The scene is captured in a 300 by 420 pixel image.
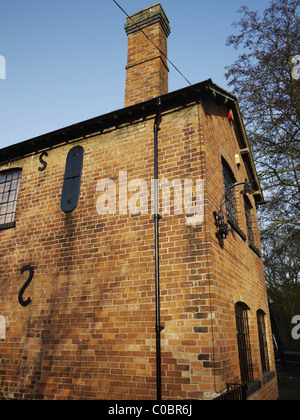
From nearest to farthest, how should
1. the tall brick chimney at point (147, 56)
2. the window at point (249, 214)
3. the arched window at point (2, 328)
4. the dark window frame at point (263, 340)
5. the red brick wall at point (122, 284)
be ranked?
the red brick wall at point (122, 284) → the arched window at point (2, 328) → the tall brick chimney at point (147, 56) → the dark window frame at point (263, 340) → the window at point (249, 214)

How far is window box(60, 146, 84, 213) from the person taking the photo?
5.82 metres

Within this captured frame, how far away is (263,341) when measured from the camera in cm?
791

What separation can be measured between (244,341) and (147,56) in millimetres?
7290

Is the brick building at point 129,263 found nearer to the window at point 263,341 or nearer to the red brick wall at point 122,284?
the red brick wall at point 122,284

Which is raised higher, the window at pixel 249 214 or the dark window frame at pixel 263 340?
the window at pixel 249 214

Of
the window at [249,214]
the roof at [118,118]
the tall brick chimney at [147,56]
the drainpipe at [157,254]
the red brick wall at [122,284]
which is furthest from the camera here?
the window at [249,214]

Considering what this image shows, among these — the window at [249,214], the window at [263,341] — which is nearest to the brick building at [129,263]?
the window at [263,341]

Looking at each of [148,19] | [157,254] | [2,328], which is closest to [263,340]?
[157,254]

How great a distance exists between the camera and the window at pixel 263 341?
7.55 metres

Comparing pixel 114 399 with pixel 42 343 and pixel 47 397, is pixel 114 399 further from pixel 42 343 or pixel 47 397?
pixel 42 343

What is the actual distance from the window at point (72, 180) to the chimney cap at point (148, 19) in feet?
14.3
